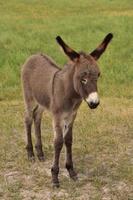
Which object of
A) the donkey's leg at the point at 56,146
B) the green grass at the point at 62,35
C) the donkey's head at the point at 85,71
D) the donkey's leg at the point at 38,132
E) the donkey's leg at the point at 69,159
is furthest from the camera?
the green grass at the point at 62,35

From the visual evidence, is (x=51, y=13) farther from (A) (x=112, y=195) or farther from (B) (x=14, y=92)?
(A) (x=112, y=195)

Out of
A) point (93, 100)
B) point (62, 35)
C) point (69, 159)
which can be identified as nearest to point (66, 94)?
point (93, 100)

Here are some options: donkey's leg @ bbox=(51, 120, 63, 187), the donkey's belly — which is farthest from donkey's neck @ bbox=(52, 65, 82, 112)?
the donkey's belly

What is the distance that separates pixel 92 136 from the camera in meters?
10.5

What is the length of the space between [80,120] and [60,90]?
4.23m

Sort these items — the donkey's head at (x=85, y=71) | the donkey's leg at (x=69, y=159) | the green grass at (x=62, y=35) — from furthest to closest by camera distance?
the green grass at (x=62, y=35)
the donkey's leg at (x=69, y=159)
the donkey's head at (x=85, y=71)

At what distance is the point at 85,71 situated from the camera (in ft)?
22.8

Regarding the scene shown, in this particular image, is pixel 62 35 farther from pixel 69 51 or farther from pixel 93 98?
pixel 93 98

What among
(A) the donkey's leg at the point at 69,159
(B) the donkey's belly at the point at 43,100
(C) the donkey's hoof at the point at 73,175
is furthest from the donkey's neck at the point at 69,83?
(C) the donkey's hoof at the point at 73,175

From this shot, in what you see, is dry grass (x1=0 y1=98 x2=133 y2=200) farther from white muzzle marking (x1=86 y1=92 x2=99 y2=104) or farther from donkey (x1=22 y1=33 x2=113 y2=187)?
white muzzle marking (x1=86 y1=92 x2=99 y2=104)

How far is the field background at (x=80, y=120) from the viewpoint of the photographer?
794 cm

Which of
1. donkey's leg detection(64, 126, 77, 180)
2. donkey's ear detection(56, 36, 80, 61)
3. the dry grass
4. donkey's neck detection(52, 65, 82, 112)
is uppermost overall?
donkey's ear detection(56, 36, 80, 61)

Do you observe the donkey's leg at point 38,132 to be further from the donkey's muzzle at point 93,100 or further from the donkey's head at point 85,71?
the donkey's muzzle at point 93,100

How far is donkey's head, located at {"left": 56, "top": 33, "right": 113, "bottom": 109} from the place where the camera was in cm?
686
